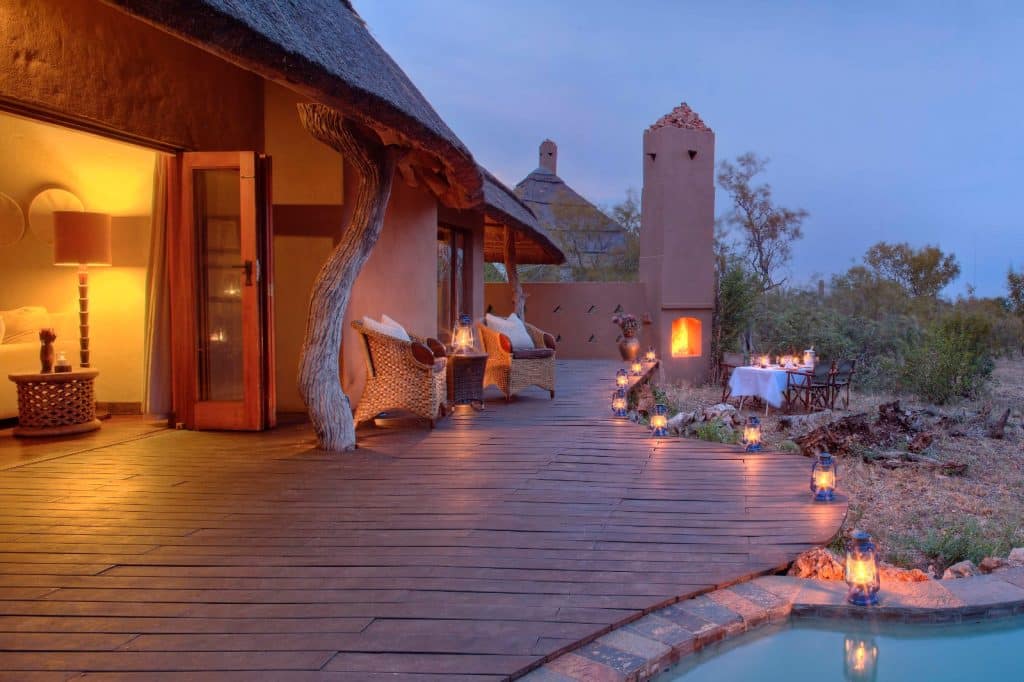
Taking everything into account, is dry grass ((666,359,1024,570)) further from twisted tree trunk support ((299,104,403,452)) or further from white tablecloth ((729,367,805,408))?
twisted tree trunk support ((299,104,403,452))

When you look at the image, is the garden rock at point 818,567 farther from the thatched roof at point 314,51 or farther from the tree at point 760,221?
the tree at point 760,221

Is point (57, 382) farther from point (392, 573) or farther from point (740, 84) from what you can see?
point (740, 84)

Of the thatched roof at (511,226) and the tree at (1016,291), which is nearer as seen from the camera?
the thatched roof at (511,226)

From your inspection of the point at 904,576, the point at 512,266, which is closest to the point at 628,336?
the point at 512,266

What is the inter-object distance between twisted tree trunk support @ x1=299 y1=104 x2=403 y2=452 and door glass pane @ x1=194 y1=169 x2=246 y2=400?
0.87 meters

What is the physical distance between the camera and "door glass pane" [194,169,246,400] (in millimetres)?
5016

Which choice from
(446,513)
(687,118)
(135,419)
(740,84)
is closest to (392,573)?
(446,513)

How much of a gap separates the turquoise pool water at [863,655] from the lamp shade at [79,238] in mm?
5596

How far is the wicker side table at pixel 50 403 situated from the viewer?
5055 mm

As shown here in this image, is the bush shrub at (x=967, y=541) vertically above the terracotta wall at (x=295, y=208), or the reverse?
the terracotta wall at (x=295, y=208)

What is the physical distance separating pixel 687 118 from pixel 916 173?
125 feet

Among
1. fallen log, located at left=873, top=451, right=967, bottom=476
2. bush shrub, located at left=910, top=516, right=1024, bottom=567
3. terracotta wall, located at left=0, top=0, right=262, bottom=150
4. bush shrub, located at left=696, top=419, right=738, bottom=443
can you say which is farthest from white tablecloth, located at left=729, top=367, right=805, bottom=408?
terracotta wall, located at left=0, top=0, right=262, bottom=150

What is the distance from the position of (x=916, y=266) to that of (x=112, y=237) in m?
21.1

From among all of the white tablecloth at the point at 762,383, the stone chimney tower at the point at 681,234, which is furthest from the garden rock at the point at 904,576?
the stone chimney tower at the point at 681,234
